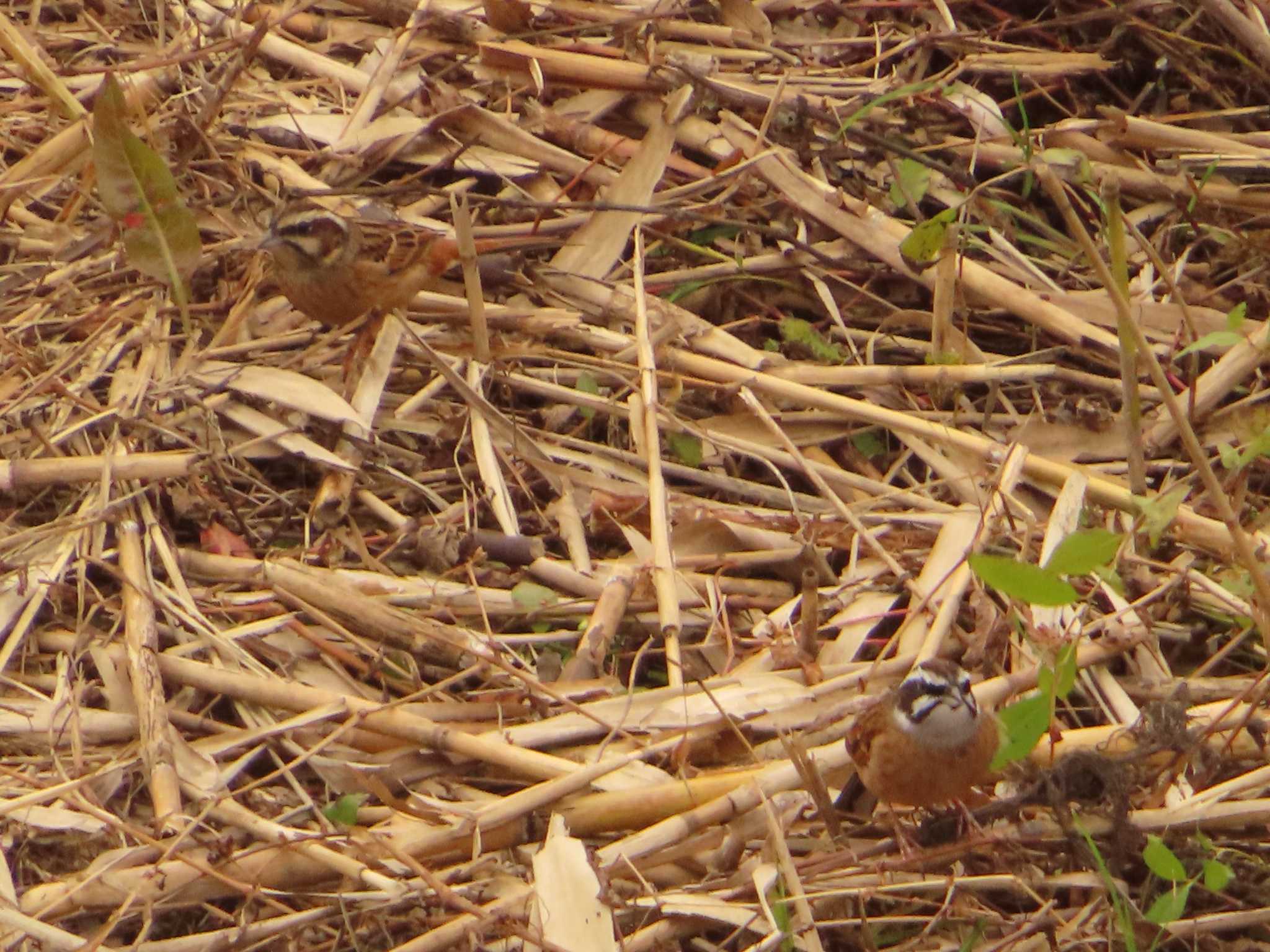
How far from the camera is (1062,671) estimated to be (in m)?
2.55

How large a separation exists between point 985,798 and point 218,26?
9.20 feet

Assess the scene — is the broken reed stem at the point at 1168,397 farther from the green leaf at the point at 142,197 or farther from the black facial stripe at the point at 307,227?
the green leaf at the point at 142,197

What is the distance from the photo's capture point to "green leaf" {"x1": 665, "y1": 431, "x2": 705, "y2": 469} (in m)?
3.79

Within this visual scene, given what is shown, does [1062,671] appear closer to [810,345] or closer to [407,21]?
[810,345]

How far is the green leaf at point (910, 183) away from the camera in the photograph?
4113 mm

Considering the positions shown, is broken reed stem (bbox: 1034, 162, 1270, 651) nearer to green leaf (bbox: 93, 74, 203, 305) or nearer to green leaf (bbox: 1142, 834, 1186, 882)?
green leaf (bbox: 1142, 834, 1186, 882)

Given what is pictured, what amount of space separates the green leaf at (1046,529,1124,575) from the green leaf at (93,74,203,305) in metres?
2.25

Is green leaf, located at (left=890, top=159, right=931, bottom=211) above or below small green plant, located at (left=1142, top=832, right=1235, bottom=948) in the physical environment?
above

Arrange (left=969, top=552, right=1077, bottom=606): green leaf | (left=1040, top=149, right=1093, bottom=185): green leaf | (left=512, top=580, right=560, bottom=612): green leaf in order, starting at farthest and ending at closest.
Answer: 1. (left=512, top=580, right=560, bottom=612): green leaf
2. (left=1040, top=149, right=1093, bottom=185): green leaf
3. (left=969, top=552, right=1077, bottom=606): green leaf

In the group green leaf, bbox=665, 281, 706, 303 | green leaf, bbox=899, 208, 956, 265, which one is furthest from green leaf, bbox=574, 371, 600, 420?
green leaf, bbox=899, 208, 956, 265

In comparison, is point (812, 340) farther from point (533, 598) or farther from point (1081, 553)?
point (1081, 553)

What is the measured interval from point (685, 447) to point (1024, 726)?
1.43 metres

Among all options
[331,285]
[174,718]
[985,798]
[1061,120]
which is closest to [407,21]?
[331,285]

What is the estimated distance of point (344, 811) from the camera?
304 centimetres
